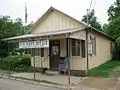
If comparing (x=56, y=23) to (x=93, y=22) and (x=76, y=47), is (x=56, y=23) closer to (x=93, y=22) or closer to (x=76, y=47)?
(x=76, y=47)

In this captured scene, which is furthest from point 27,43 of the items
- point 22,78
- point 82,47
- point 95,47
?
point 95,47

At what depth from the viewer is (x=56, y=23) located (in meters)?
17.9

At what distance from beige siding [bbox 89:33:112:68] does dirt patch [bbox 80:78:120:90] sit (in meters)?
3.34

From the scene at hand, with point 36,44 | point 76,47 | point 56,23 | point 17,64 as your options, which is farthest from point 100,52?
point 17,64

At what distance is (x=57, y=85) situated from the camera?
1262 centimetres

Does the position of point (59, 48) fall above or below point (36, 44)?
below

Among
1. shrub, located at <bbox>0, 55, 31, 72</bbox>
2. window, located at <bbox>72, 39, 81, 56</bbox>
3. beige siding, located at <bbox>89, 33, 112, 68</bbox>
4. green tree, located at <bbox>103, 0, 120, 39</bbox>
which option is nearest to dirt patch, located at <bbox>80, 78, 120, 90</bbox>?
window, located at <bbox>72, 39, 81, 56</bbox>

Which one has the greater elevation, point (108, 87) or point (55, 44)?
point (55, 44)

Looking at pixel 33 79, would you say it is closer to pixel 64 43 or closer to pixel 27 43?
pixel 27 43

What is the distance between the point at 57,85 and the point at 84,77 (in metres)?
2.75

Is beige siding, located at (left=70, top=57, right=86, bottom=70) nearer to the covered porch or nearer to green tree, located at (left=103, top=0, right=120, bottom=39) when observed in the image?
the covered porch

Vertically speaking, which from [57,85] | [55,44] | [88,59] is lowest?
[57,85]

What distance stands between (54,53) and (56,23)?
245 cm

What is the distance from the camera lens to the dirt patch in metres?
11.8
